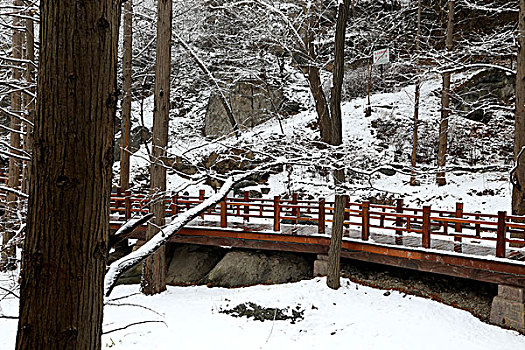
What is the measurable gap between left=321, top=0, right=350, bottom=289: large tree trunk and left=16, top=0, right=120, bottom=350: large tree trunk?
6.10 m

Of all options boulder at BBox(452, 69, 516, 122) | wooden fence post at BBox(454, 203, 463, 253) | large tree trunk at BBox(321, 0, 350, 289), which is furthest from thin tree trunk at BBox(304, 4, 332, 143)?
boulder at BBox(452, 69, 516, 122)

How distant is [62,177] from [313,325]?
666cm

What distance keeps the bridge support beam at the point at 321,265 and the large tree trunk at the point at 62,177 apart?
26.8 ft

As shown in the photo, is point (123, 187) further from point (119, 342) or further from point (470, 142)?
point (470, 142)

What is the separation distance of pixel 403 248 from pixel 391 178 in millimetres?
8900

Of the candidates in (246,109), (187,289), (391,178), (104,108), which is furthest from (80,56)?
(246,109)

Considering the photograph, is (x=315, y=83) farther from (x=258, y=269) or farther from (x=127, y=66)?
(x=127, y=66)

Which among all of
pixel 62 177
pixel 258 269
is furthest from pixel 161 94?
pixel 62 177

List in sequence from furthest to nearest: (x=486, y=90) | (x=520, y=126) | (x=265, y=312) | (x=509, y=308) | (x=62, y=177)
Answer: (x=486, y=90) < (x=520, y=126) < (x=265, y=312) < (x=509, y=308) < (x=62, y=177)

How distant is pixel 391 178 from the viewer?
54.1 feet

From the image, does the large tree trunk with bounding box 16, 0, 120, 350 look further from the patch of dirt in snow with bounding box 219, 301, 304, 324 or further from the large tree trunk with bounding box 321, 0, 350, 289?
the patch of dirt in snow with bounding box 219, 301, 304, 324

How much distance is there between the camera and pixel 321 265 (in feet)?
30.6

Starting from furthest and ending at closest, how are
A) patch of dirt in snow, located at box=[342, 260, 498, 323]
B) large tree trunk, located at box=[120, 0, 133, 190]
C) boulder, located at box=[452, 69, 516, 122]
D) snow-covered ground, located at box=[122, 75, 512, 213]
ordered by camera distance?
boulder, located at box=[452, 69, 516, 122] < snow-covered ground, located at box=[122, 75, 512, 213] < large tree trunk, located at box=[120, 0, 133, 190] < patch of dirt in snow, located at box=[342, 260, 498, 323]

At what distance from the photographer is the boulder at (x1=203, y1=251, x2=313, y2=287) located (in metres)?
9.62
